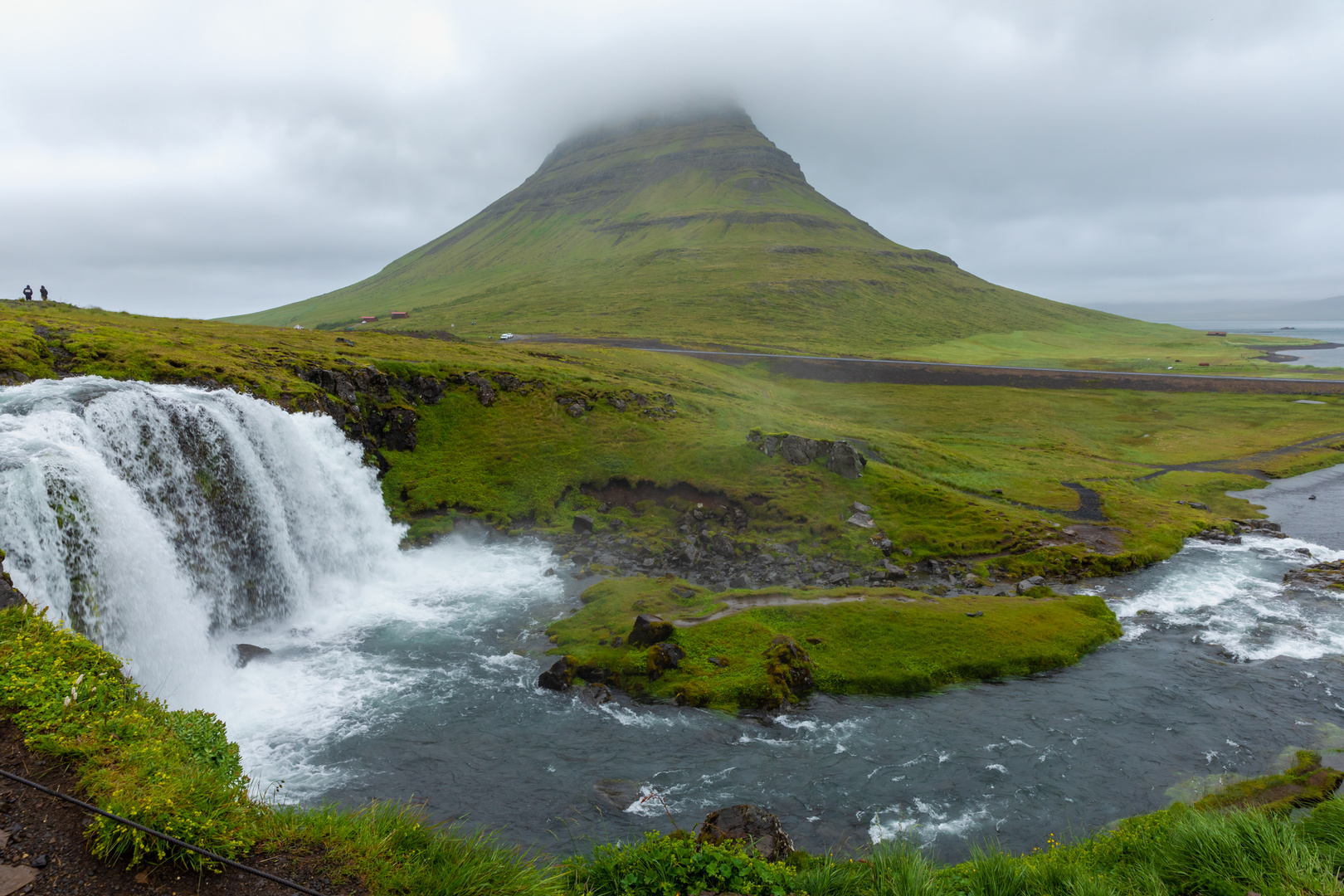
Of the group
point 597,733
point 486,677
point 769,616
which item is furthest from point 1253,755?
point 486,677

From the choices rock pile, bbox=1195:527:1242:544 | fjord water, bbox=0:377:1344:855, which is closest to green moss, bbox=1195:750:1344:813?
fjord water, bbox=0:377:1344:855

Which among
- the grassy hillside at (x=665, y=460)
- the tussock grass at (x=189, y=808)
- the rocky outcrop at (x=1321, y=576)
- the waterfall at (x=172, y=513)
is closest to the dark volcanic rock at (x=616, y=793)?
the tussock grass at (x=189, y=808)

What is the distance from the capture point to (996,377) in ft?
418

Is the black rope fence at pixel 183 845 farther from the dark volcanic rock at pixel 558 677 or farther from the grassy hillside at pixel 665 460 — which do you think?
the grassy hillside at pixel 665 460

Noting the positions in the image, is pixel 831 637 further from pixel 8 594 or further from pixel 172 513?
pixel 172 513

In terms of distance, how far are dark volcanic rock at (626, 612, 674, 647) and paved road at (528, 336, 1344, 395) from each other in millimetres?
94022

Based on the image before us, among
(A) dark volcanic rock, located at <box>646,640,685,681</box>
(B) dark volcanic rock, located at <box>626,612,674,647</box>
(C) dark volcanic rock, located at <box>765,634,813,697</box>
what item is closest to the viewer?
(C) dark volcanic rock, located at <box>765,634,813,697</box>

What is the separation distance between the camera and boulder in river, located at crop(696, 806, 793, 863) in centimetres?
1565

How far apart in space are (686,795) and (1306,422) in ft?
394

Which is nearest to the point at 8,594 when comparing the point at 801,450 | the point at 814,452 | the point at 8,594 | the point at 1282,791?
the point at 8,594

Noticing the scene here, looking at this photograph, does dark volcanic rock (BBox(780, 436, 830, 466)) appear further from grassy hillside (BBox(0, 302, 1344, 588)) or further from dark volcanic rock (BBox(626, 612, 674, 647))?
dark volcanic rock (BBox(626, 612, 674, 647))

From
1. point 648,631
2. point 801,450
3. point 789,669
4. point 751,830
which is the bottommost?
point 789,669

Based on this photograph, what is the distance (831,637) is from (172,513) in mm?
33035

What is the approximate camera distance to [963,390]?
378ft
